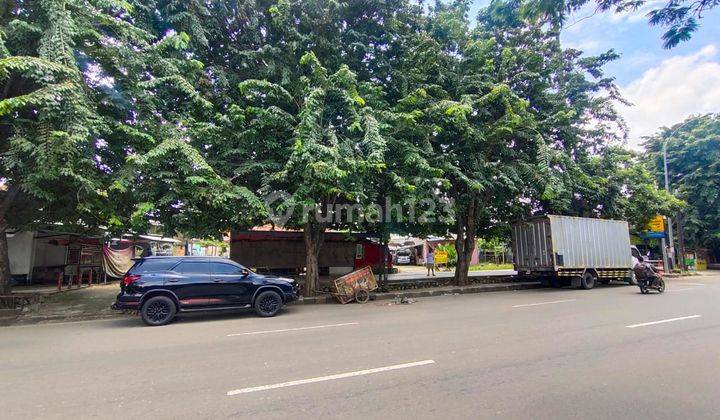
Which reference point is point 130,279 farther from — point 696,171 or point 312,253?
point 696,171

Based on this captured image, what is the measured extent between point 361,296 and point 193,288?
5.75 metres

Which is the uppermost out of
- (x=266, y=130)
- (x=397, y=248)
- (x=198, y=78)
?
(x=198, y=78)

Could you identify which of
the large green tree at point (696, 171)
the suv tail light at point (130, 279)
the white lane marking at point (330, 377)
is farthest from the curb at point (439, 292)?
the large green tree at point (696, 171)

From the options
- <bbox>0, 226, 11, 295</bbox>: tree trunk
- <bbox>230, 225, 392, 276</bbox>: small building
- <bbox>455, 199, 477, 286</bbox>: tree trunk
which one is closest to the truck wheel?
<bbox>455, 199, 477, 286</bbox>: tree trunk

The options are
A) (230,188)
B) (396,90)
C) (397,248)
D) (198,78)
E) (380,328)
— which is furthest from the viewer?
(397,248)

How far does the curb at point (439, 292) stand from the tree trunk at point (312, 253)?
61 centimetres

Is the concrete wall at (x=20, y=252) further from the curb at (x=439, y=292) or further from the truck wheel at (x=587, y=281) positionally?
the truck wheel at (x=587, y=281)

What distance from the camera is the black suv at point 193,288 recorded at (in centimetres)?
978

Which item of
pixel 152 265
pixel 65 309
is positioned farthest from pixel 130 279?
pixel 65 309

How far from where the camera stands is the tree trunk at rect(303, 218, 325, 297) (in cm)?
1455

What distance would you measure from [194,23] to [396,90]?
22.8 ft

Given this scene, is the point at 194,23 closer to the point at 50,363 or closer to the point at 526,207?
the point at 50,363

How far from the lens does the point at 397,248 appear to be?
45250 mm

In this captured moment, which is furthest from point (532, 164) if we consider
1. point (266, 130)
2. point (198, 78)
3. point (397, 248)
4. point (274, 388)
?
point (397, 248)
